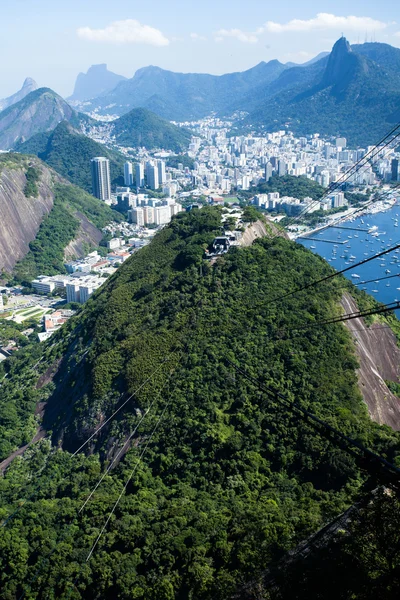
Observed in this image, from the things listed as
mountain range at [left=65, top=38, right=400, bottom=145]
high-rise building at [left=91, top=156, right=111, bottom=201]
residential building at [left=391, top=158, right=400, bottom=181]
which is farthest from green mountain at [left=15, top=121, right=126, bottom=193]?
mountain range at [left=65, top=38, right=400, bottom=145]

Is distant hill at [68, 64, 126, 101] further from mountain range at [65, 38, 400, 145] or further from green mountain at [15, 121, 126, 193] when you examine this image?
green mountain at [15, 121, 126, 193]

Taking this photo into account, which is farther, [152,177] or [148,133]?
[148,133]

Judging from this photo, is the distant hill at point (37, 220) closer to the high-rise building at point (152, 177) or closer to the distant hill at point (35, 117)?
the high-rise building at point (152, 177)

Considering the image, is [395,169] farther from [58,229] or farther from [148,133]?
[148,133]

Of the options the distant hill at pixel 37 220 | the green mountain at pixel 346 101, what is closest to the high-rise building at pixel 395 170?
the green mountain at pixel 346 101

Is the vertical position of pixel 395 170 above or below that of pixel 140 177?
below

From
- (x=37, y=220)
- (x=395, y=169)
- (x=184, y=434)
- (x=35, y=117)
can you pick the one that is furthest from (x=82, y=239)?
(x=35, y=117)

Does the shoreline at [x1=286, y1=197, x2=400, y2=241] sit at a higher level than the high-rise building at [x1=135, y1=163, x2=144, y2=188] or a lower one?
lower
